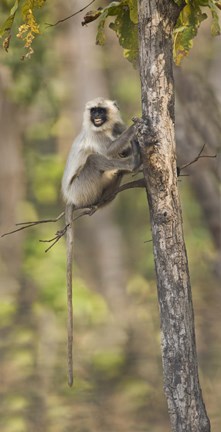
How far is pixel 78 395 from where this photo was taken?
999 cm

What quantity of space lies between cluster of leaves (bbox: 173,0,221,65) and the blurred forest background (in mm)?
5002

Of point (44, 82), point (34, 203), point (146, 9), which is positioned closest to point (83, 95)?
point (44, 82)

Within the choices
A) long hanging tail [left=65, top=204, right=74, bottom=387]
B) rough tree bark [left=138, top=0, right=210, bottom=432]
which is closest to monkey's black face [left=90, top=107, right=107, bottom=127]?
long hanging tail [left=65, top=204, right=74, bottom=387]

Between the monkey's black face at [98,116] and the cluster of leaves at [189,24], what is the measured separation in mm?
1510

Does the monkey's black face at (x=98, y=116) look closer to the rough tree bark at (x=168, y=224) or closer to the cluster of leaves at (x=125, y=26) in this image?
the cluster of leaves at (x=125, y=26)

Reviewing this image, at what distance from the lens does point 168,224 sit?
418 cm

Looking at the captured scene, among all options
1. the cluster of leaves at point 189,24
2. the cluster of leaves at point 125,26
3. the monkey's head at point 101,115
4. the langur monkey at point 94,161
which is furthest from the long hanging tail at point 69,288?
the cluster of leaves at point 189,24

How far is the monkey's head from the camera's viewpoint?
6082 millimetres

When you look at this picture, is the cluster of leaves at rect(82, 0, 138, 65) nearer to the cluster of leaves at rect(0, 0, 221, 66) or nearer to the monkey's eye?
the cluster of leaves at rect(0, 0, 221, 66)

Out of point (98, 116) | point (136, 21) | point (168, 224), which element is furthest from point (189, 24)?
point (98, 116)

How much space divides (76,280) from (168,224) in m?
Answer: 5.92

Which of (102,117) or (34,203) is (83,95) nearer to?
(34,203)

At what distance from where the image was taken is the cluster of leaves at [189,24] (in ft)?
14.1

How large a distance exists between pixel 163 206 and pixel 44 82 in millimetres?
5865
